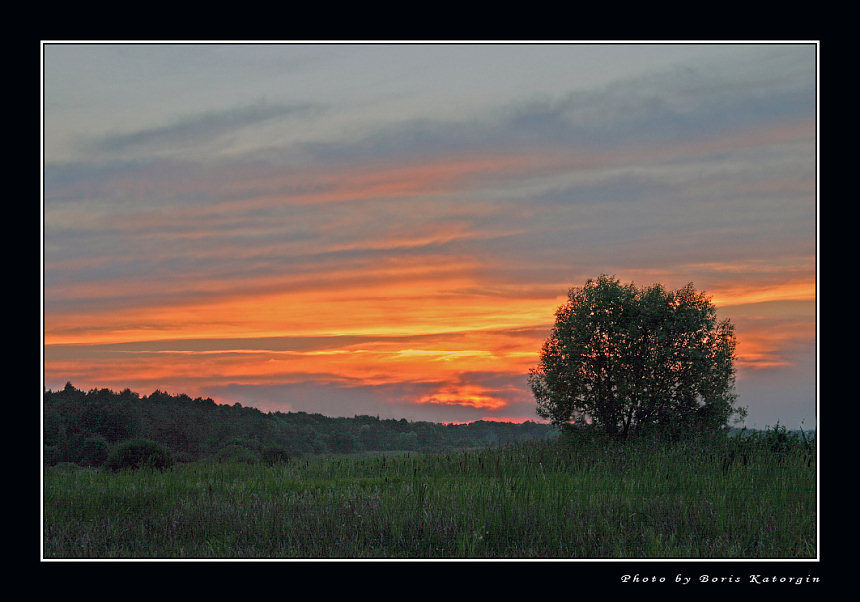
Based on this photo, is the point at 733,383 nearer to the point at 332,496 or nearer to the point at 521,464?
the point at 521,464

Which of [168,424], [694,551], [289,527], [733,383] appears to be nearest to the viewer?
[694,551]

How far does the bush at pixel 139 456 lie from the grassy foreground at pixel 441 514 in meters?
2.54

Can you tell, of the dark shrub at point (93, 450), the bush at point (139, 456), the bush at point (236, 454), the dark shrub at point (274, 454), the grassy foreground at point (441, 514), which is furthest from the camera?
the dark shrub at point (93, 450)

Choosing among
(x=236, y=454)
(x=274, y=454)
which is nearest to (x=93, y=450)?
(x=236, y=454)

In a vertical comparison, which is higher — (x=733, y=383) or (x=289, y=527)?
(x=733, y=383)

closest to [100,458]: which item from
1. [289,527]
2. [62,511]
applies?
[62,511]

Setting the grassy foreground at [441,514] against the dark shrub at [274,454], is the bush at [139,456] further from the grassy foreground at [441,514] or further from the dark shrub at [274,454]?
the dark shrub at [274,454]

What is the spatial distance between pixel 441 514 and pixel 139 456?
16670mm

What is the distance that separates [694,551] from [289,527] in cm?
837

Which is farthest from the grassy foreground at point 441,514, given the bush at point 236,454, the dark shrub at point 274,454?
the bush at point 236,454

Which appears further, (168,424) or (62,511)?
(168,424)

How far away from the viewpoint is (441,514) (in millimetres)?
14961

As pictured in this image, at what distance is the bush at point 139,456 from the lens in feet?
87.1

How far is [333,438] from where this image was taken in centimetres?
4369
